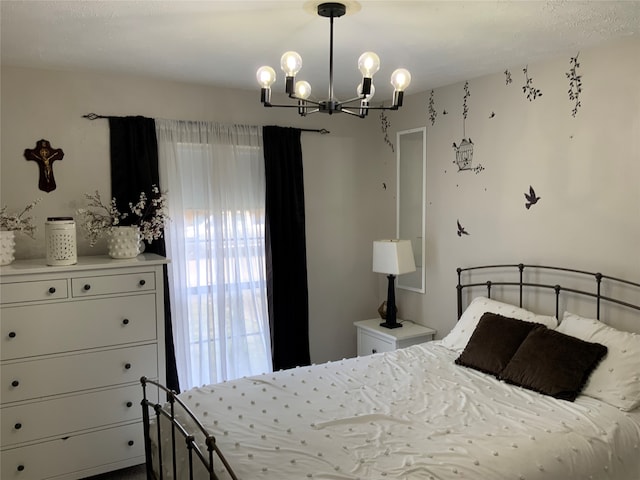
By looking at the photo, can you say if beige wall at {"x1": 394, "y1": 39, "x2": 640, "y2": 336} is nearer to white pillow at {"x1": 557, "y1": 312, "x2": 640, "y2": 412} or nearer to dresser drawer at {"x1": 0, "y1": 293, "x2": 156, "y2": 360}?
white pillow at {"x1": 557, "y1": 312, "x2": 640, "y2": 412}

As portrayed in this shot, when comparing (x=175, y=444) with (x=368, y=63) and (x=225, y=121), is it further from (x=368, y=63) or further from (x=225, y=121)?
(x=225, y=121)

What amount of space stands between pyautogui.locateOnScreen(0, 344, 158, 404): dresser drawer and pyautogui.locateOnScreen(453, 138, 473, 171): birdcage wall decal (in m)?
2.50

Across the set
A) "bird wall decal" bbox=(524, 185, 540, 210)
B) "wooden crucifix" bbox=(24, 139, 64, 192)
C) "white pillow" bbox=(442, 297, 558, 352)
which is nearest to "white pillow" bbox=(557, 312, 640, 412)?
"white pillow" bbox=(442, 297, 558, 352)

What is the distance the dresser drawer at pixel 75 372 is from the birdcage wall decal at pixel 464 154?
98.4 inches

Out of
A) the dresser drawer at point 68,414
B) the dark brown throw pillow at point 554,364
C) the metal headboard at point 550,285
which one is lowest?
the dresser drawer at point 68,414

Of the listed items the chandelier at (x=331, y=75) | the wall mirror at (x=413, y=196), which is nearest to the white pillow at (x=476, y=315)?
the wall mirror at (x=413, y=196)

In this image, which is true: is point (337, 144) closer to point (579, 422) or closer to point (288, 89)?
point (288, 89)

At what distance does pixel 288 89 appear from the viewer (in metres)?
2.06

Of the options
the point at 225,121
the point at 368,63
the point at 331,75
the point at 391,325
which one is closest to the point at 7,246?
the point at 225,121

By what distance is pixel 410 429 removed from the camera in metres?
2.21

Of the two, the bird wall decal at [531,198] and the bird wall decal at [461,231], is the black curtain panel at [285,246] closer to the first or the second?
the bird wall decal at [461,231]

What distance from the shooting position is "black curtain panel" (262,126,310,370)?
3990mm

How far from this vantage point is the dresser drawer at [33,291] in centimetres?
275

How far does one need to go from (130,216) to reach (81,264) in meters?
0.58
